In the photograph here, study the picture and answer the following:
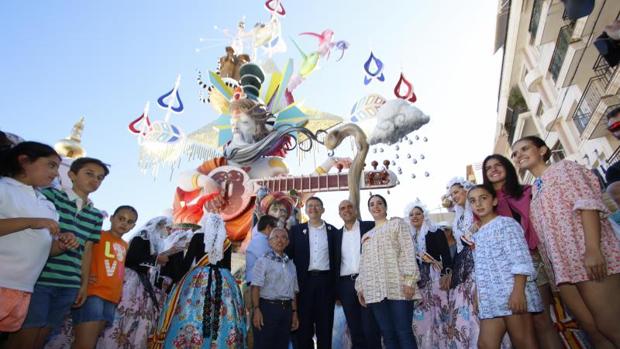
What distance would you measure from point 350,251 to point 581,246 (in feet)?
6.55

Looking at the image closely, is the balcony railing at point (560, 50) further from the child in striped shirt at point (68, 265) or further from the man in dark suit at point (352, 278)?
the child in striped shirt at point (68, 265)

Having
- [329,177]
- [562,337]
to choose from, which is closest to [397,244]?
[562,337]

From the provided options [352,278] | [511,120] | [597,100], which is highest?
[511,120]

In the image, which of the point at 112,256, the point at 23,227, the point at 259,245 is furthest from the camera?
the point at 259,245

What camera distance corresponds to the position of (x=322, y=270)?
381cm

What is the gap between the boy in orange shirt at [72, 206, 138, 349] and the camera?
2729 millimetres

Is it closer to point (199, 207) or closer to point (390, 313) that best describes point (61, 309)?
point (390, 313)

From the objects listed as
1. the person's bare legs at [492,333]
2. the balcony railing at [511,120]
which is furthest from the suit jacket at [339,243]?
the balcony railing at [511,120]

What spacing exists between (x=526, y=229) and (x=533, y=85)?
11968 mm

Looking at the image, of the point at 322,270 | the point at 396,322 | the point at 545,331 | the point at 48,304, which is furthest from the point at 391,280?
the point at 48,304

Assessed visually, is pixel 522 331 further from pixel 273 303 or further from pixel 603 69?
pixel 603 69

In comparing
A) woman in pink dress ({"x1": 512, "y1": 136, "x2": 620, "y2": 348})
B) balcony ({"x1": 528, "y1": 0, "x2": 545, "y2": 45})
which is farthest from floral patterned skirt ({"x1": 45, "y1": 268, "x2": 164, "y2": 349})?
balcony ({"x1": 528, "y1": 0, "x2": 545, "y2": 45})

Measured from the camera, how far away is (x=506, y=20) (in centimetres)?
1322

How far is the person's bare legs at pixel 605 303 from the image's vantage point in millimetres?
1973
